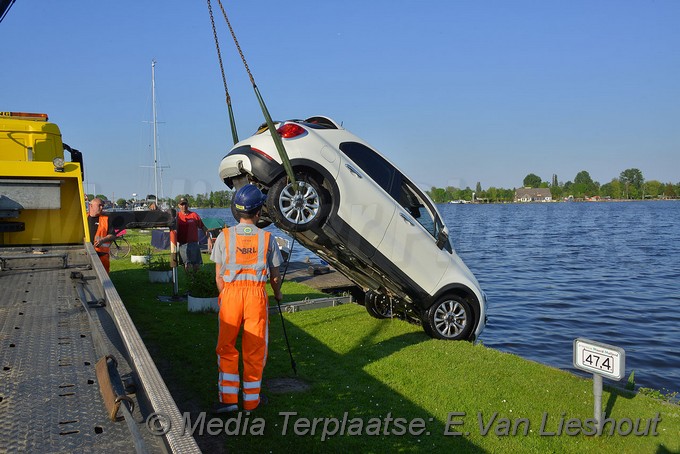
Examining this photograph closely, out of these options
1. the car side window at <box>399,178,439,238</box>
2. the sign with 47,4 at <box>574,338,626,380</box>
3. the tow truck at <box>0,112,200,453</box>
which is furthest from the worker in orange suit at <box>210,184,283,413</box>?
the car side window at <box>399,178,439,238</box>

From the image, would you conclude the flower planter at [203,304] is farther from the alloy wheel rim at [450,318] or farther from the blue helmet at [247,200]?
the blue helmet at [247,200]

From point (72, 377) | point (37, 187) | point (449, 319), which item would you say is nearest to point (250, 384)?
point (72, 377)

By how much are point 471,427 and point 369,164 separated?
374 cm

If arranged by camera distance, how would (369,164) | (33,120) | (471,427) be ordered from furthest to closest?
(33,120)
(369,164)
(471,427)

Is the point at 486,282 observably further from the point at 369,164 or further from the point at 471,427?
the point at 471,427

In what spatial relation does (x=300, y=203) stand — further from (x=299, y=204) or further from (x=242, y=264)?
(x=242, y=264)

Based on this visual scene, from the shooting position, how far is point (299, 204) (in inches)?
281

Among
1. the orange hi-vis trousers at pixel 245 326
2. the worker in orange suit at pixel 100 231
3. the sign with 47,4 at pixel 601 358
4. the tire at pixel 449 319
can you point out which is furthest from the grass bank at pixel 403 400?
the worker in orange suit at pixel 100 231

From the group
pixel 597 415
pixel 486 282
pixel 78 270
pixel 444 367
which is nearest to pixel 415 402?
pixel 444 367

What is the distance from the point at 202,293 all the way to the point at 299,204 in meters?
3.01

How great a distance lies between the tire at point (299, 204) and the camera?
7.06m

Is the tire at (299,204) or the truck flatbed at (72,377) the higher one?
the tire at (299,204)

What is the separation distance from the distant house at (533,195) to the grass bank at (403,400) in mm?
164889

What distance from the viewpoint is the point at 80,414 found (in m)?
2.93
